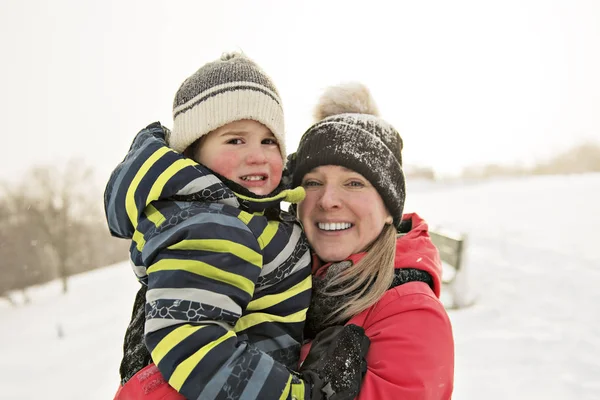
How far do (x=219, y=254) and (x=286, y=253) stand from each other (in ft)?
1.15

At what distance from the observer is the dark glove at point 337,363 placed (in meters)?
1.42

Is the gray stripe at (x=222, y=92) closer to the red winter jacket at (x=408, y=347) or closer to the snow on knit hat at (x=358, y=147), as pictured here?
the snow on knit hat at (x=358, y=147)

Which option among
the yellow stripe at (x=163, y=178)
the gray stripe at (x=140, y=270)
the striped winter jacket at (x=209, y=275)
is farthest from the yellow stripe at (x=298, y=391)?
the yellow stripe at (x=163, y=178)

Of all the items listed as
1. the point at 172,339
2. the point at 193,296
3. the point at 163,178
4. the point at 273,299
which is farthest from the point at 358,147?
the point at 172,339

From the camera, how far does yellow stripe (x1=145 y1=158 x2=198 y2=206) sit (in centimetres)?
139

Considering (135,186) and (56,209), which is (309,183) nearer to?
(135,186)

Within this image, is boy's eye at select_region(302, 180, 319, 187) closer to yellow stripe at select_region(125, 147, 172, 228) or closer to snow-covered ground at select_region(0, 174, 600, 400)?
yellow stripe at select_region(125, 147, 172, 228)

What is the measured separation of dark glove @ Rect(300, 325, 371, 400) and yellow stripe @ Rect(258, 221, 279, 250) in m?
0.43

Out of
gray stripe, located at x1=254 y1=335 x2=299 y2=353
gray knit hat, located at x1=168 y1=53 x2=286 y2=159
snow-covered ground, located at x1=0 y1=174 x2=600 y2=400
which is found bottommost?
snow-covered ground, located at x1=0 y1=174 x2=600 y2=400

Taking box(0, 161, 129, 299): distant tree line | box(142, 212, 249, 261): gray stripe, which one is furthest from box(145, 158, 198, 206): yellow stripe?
box(0, 161, 129, 299): distant tree line

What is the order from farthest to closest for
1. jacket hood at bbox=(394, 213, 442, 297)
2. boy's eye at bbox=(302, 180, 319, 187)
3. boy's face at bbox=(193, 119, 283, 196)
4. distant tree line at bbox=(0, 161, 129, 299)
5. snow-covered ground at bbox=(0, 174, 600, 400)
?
1. distant tree line at bbox=(0, 161, 129, 299)
2. snow-covered ground at bbox=(0, 174, 600, 400)
3. boy's eye at bbox=(302, 180, 319, 187)
4. jacket hood at bbox=(394, 213, 442, 297)
5. boy's face at bbox=(193, 119, 283, 196)

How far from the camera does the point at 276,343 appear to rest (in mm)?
1526

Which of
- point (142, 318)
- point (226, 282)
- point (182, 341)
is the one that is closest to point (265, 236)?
point (226, 282)

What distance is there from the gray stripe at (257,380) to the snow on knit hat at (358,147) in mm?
951
